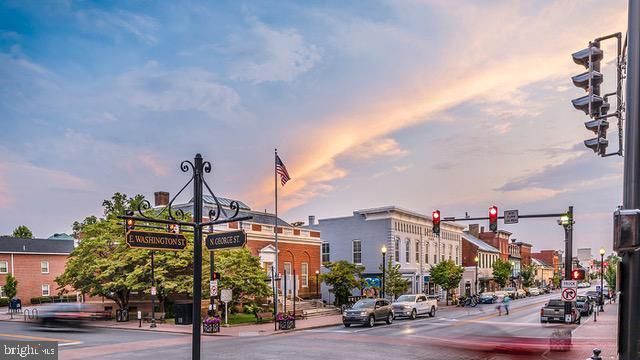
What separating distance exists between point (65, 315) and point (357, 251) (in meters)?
36.6

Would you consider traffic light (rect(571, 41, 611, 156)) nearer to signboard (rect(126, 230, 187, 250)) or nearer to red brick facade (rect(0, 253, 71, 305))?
signboard (rect(126, 230, 187, 250))

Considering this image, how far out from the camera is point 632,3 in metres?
5.92

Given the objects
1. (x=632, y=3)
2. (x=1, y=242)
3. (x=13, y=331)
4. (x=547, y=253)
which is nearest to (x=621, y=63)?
(x=632, y=3)

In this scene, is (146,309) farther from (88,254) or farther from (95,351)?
(95,351)

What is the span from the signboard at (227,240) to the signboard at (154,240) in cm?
64

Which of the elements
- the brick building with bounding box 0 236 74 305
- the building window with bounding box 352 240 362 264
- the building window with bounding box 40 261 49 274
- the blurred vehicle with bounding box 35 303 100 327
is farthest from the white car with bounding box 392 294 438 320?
the building window with bounding box 40 261 49 274

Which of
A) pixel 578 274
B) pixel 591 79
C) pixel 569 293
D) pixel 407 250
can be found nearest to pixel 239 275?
pixel 569 293

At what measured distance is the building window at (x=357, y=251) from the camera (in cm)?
6175

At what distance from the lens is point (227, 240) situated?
31.2ft

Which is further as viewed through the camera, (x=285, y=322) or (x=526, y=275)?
(x=526, y=275)

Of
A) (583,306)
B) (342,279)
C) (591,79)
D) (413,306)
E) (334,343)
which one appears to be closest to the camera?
(591,79)

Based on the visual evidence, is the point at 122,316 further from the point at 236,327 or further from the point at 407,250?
the point at 407,250

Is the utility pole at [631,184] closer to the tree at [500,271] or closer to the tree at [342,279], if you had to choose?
the tree at [342,279]

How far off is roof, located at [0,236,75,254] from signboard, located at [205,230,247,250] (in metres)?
59.3
